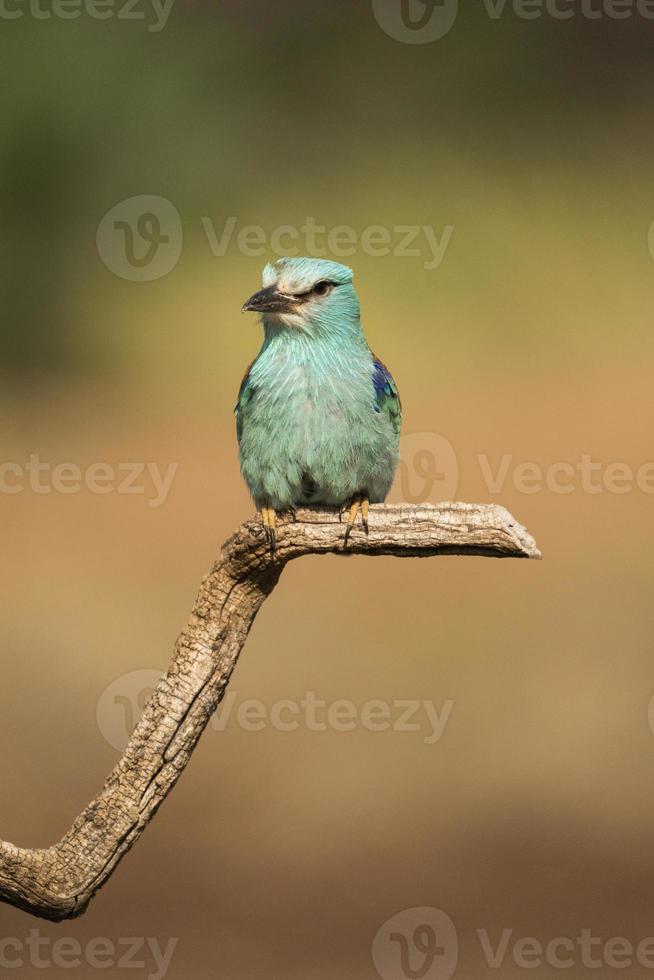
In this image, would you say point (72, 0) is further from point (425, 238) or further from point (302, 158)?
point (425, 238)

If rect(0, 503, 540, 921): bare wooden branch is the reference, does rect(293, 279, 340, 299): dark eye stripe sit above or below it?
above

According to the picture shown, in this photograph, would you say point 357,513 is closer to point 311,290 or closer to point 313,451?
point 313,451

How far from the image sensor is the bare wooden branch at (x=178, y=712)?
6.57ft

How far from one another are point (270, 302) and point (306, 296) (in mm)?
84

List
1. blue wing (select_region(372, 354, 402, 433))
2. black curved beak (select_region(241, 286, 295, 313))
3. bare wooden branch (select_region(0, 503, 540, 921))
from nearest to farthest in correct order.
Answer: bare wooden branch (select_region(0, 503, 540, 921)) → black curved beak (select_region(241, 286, 295, 313)) → blue wing (select_region(372, 354, 402, 433))

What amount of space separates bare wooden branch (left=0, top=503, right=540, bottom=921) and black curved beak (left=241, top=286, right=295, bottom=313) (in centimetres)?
43

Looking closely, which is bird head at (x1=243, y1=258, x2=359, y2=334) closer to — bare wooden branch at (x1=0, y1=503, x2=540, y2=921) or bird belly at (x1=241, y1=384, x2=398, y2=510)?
bird belly at (x1=241, y1=384, x2=398, y2=510)

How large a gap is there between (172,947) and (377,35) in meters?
3.76

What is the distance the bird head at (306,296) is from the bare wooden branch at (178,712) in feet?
1.45

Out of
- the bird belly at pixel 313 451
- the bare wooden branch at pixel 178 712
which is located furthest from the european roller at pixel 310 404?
the bare wooden branch at pixel 178 712

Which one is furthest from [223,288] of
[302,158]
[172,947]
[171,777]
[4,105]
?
[171,777]

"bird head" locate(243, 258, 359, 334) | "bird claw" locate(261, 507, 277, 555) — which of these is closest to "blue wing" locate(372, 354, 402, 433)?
"bird head" locate(243, 258, 359, 334)

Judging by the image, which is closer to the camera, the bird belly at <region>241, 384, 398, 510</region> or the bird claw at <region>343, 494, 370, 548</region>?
the bird claw at <region>343, 494, 370, 548</region>

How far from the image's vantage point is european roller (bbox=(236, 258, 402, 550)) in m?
2.30
